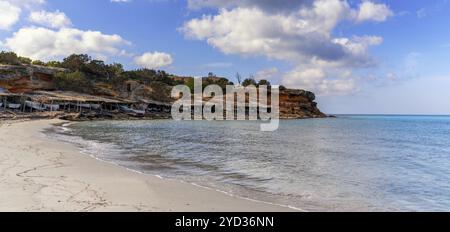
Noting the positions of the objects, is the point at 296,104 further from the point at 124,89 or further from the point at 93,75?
the point at 93,75

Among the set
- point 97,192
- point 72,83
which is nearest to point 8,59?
point 72,83

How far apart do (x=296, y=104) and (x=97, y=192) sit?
98.4 m

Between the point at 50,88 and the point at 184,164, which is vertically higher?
the point at 50,88

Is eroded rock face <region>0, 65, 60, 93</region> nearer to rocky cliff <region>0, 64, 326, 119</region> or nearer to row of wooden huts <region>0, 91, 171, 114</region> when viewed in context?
rocky cliff <region>0, 64, 326, 119</region>

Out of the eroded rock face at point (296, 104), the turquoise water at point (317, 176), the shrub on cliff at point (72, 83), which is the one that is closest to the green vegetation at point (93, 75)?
the shrub on cliff at point (72, 83)

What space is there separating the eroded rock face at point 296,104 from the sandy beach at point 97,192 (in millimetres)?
85853

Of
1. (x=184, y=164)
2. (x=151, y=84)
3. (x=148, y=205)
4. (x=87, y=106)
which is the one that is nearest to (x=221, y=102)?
(x=151, y=84)

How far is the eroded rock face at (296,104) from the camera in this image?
9894cm

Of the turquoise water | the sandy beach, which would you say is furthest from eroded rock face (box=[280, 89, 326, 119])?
the sandy beach

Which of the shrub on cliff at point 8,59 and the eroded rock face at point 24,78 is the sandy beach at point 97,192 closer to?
the eroded rock face at point 24,78
